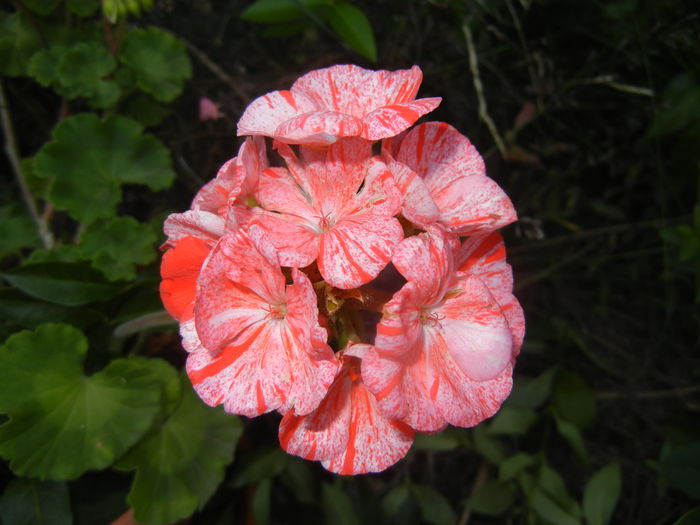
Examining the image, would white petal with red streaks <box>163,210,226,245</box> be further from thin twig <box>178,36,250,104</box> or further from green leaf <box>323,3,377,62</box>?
thin twig <box>178,36,250,104</box>

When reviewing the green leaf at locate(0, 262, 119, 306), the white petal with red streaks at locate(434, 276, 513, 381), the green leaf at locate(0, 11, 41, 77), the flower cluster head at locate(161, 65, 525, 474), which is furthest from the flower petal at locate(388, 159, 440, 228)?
the green leaf at locate(0, 11, 41, 77)

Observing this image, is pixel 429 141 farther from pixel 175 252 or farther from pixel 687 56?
pixel 687 56

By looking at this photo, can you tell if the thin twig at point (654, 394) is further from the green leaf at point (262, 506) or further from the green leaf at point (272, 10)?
the green leaf at point (272, 10)

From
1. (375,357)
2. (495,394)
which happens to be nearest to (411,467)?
(495,394)

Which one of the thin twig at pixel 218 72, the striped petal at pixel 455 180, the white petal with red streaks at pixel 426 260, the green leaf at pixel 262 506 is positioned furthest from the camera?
the thin twig at pixel 218 72

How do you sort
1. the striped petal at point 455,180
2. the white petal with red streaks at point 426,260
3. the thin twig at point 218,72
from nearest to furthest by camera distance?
the white petal with red streaks at point 426,260 → the striped petal at point 455,180 → the thin twig at point 218,72

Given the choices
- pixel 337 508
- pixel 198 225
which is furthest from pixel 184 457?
pixel 198 225

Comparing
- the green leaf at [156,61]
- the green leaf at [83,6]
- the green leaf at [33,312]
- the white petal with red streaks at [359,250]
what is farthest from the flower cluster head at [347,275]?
the green leaf at [83,6]

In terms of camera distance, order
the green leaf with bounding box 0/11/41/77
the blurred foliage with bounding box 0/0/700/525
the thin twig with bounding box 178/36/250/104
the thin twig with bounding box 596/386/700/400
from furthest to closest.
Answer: the thin twig with bounding box 596/386/700/400 < the thin twig with bounding box 178/36/250/104 < the green leaf with bounding box 0/11/41/77 < the blurred foliage with bounding box 0/0/700/525
